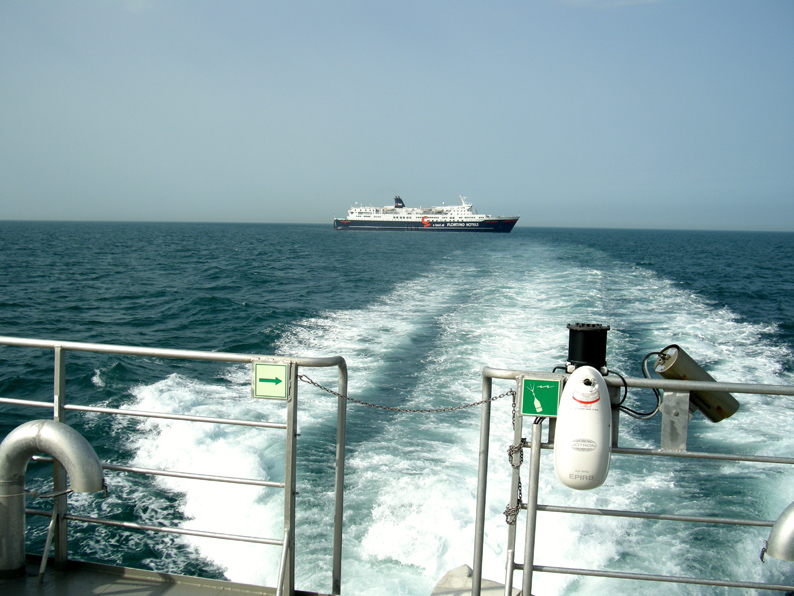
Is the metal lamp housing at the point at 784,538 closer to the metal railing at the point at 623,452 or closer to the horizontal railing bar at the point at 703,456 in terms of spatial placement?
the metal railing at the point at 623,452

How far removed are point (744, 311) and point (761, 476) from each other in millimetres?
12747

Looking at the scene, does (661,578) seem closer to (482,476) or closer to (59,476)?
(482,476)

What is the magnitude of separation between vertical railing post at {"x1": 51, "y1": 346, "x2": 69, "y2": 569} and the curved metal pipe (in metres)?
0.08

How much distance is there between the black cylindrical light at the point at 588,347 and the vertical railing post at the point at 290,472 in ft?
3.53

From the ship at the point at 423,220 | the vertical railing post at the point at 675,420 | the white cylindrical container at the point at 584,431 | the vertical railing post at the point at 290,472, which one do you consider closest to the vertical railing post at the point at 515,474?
the white cylindrical container at the point at 584,431

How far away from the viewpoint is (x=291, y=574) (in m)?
2.34

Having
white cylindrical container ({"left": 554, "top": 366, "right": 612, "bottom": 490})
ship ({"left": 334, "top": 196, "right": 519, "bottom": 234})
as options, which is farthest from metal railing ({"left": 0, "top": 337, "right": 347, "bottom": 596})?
ship ({"left": 334, "top": 196, "right": 519, "bottom": 234})

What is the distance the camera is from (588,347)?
216 centimetres

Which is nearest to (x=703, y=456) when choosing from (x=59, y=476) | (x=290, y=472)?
(x=290, y=472)

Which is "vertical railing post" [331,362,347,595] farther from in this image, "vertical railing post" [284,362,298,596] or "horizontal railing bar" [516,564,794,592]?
"horizontal railing bar" [516,564,794,592]

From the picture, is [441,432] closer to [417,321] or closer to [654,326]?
[417,321]

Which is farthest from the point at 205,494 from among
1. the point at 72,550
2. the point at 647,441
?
the point at 647,441

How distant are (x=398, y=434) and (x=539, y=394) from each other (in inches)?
187

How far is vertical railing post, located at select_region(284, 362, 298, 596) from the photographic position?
7.23ft
